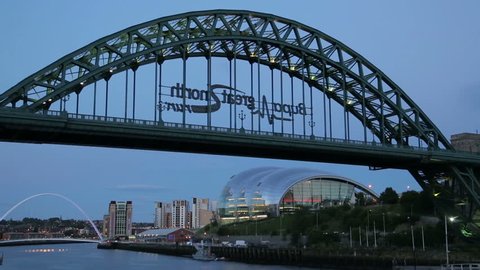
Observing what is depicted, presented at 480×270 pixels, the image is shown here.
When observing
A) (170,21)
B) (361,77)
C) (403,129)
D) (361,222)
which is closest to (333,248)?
(361,222)

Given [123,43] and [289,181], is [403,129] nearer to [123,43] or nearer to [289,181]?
[123,43]

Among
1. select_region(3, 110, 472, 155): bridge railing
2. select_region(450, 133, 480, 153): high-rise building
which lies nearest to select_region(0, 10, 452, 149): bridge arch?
select_region(3, 110, 472, 155): bridge railing

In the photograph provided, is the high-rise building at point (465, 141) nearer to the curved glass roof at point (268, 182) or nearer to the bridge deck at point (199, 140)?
the bridge deck at point (199, 140)

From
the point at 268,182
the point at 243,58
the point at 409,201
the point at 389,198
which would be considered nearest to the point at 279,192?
the point at 268,182

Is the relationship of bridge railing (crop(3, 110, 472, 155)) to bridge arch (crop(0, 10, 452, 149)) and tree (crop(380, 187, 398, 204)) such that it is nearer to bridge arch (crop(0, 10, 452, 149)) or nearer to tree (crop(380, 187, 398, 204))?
bridge arch (crop(0, 10, 452, 149))

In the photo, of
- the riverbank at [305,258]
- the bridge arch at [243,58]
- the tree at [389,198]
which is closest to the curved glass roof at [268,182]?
the riverbank at [305,258]

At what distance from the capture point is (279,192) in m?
156

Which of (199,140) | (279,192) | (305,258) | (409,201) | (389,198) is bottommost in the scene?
(305,258)

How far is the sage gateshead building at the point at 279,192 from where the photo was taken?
157375 millimetres

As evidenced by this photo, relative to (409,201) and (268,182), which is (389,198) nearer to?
(409,201)

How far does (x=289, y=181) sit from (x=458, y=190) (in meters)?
96.4

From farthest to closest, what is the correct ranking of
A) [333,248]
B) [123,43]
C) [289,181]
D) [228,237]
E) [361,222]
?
[289,181] → [228,237] → [361,222] → [333,248] → [123,43]

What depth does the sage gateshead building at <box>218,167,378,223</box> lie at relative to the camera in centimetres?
15738

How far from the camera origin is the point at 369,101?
206ft
